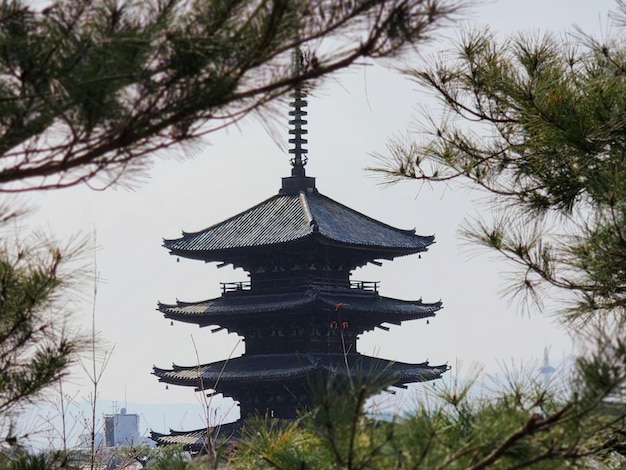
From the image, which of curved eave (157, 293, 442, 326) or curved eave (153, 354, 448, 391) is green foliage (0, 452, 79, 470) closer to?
curved eave (153, 354, 448, 391)

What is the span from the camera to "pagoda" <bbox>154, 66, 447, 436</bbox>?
21.8 meters

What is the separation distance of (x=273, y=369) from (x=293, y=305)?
132cm

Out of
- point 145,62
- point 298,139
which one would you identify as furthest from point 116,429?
point 145,62

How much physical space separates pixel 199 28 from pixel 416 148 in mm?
4707

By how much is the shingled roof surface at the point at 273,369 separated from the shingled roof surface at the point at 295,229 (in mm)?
2247

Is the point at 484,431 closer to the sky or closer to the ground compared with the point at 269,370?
closer to the ground

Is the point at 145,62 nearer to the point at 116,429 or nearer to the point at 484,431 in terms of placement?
the point at 484,431

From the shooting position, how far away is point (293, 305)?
2142cm

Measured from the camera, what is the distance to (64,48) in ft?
12.7

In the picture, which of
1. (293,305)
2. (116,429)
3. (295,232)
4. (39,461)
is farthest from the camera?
(116,429)

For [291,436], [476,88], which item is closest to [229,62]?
[291,436]

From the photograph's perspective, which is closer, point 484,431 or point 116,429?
point 484,431

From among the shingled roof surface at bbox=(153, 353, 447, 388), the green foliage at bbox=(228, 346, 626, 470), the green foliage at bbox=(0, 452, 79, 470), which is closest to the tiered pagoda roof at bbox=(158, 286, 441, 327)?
the shingled roof surface at bbox=(153, 353, 447, 388)

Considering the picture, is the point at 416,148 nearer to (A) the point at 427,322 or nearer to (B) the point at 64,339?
(B) the point at 64,339
